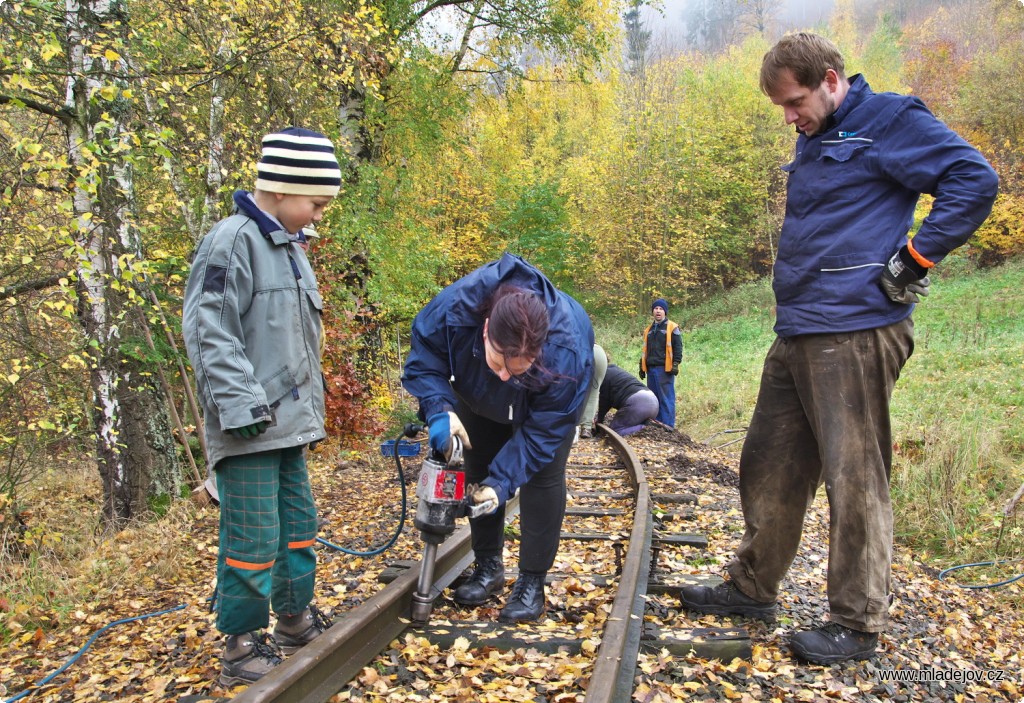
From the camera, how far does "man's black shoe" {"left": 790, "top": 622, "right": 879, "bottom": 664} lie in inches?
110

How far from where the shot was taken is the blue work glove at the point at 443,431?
2.94 m

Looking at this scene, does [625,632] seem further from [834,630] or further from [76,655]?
[76,655]

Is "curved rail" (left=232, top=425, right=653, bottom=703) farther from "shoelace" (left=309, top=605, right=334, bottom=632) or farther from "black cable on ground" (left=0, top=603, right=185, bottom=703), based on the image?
"black cable on ground" (left=0, top=603, right=185, bottom=703)

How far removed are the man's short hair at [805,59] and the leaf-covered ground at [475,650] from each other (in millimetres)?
2352

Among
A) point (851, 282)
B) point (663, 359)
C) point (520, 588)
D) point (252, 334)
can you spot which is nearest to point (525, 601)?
point (520, 588)

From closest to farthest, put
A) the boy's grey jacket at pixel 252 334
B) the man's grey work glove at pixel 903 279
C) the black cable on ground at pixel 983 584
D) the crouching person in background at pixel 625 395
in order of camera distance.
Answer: the boy's grey jacket at pixel 252 334, the man's grey work glove at pixel 903 279, the black cable on ground at pixel 983 584, the crouching person in background at pixel 625 395

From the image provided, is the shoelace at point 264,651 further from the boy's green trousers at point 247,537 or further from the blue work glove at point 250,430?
the blue work glove at point 250,430

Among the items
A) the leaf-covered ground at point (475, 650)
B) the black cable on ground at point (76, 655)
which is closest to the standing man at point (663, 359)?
the leaf-covered ground at point (475, 650)

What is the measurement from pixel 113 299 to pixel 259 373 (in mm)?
3400

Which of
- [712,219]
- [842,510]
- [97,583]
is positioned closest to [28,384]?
[97,583]

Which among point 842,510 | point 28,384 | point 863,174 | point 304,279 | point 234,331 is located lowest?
point 842,510

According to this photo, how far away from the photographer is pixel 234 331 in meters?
2.58

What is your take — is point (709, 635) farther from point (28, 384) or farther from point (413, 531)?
point (28, 384)

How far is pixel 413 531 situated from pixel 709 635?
8.10 feet
